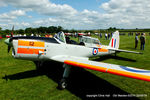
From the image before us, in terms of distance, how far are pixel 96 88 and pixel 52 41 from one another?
2.81 metres

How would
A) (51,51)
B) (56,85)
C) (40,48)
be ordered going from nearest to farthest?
(56,85) < (40,48) < (51,51)

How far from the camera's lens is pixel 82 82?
4.95m

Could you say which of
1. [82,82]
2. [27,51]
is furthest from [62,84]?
[27,51]

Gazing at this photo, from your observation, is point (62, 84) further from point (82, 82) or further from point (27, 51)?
point (27, 51)

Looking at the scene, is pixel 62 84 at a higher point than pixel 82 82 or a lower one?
higher

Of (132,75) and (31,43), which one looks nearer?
(132,75)

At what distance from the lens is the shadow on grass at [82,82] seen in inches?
161

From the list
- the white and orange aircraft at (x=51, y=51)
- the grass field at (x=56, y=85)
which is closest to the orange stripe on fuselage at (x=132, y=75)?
the white and orange aircraft at (x=51, y=51)

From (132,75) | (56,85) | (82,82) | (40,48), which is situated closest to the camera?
(132,75)

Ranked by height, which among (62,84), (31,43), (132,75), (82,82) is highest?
(31,43)

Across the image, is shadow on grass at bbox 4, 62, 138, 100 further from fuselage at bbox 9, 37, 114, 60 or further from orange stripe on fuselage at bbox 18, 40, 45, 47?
orange stripe on fuselage at bbox 18, 40, 45, 47

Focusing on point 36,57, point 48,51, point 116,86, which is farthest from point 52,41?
point 116,86

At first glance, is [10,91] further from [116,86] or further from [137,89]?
[137,89]

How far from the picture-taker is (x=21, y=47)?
455cm
